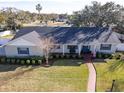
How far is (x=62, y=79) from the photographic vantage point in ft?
80.5

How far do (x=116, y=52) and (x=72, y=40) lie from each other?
27.4ft

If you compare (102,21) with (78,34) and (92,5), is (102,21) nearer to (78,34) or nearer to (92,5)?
(92,5)

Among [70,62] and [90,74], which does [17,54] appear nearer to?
[70,62]

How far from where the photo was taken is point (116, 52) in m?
34.6

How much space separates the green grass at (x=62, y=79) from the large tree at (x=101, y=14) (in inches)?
781

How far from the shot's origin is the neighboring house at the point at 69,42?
107ft

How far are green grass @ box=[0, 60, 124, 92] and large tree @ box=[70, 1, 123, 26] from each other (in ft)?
65.1

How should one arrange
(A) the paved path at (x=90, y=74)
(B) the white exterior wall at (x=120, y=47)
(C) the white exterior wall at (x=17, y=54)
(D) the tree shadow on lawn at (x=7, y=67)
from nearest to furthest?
1. (A) the paved path at (x=90, y=74)
2. (D) the tree shadow on lawn at (x=7, y=67)
3. (C) the white exterior wall at (x=17, y=54)
4. (B) the white exterior wall at (x=120, y=47)

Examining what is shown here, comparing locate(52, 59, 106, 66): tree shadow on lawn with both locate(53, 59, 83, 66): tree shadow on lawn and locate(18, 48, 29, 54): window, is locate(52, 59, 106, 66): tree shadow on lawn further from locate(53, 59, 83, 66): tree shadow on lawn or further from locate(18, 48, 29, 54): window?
locate(18, 48, 29, 54): window

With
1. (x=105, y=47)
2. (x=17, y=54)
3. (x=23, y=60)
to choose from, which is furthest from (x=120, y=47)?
(x=17, y=54)

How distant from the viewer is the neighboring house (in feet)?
107

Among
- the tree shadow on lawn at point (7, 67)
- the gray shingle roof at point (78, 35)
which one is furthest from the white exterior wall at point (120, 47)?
the tree shadow on lawn at point (7, 67)

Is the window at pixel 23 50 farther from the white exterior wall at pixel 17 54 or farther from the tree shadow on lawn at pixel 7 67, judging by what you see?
the tree shadow on lawn at pixel 7 67

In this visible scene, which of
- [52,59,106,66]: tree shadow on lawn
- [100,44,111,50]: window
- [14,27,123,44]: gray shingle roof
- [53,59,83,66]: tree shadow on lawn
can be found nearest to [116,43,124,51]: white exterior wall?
[14,27,123,44]: gray shingle roof
